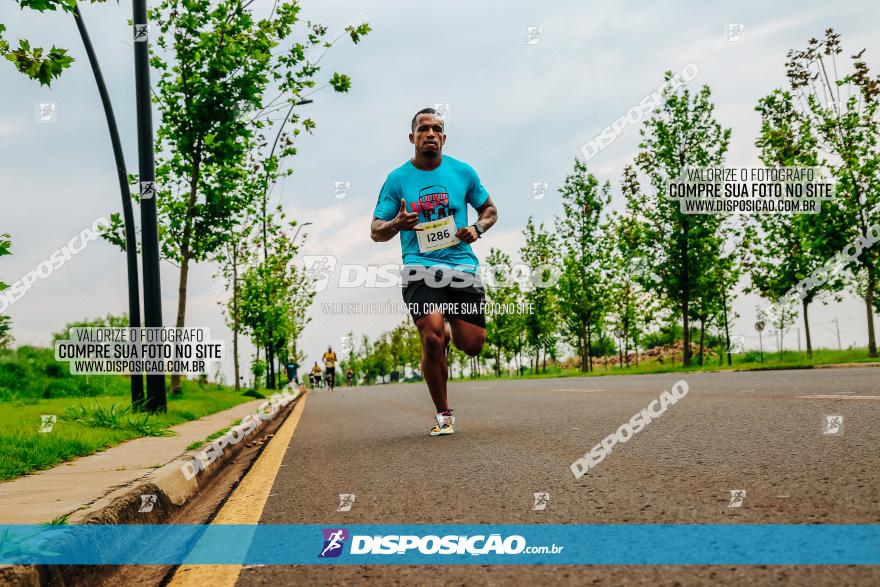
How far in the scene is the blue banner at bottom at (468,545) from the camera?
217 cm

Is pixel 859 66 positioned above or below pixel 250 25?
above

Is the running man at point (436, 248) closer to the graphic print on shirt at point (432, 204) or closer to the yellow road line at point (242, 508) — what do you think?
the graphic print on shirt at point (432, 204)

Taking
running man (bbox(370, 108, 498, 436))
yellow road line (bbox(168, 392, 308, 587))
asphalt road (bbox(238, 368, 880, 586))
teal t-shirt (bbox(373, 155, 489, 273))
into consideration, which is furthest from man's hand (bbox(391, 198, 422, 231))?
yellow road line (bbox(168, 392, 308, 587))

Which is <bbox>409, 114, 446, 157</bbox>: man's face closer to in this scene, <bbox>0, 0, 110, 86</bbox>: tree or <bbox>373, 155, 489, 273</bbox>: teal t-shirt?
<bbox>373, 155, 489, 273</bbox>: teal t-shirt

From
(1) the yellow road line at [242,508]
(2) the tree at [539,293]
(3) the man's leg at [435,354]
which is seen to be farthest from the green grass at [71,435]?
(2) the tree at [539,293]

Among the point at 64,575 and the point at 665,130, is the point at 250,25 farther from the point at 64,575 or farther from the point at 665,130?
the point at 665,130

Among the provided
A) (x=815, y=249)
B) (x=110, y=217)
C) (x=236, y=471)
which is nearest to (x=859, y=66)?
(x=815, y=249)

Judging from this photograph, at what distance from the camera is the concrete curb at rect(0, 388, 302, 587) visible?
7.34ft

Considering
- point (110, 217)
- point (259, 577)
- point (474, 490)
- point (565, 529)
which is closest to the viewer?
point (259, 577)

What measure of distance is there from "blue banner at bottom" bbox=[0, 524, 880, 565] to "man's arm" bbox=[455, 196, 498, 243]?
11.6ft

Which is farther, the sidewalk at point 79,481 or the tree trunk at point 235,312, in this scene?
the tree trunk at point 235,312

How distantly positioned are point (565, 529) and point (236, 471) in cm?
334

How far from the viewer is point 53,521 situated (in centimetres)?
275

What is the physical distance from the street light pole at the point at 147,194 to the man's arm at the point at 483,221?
195 inches
